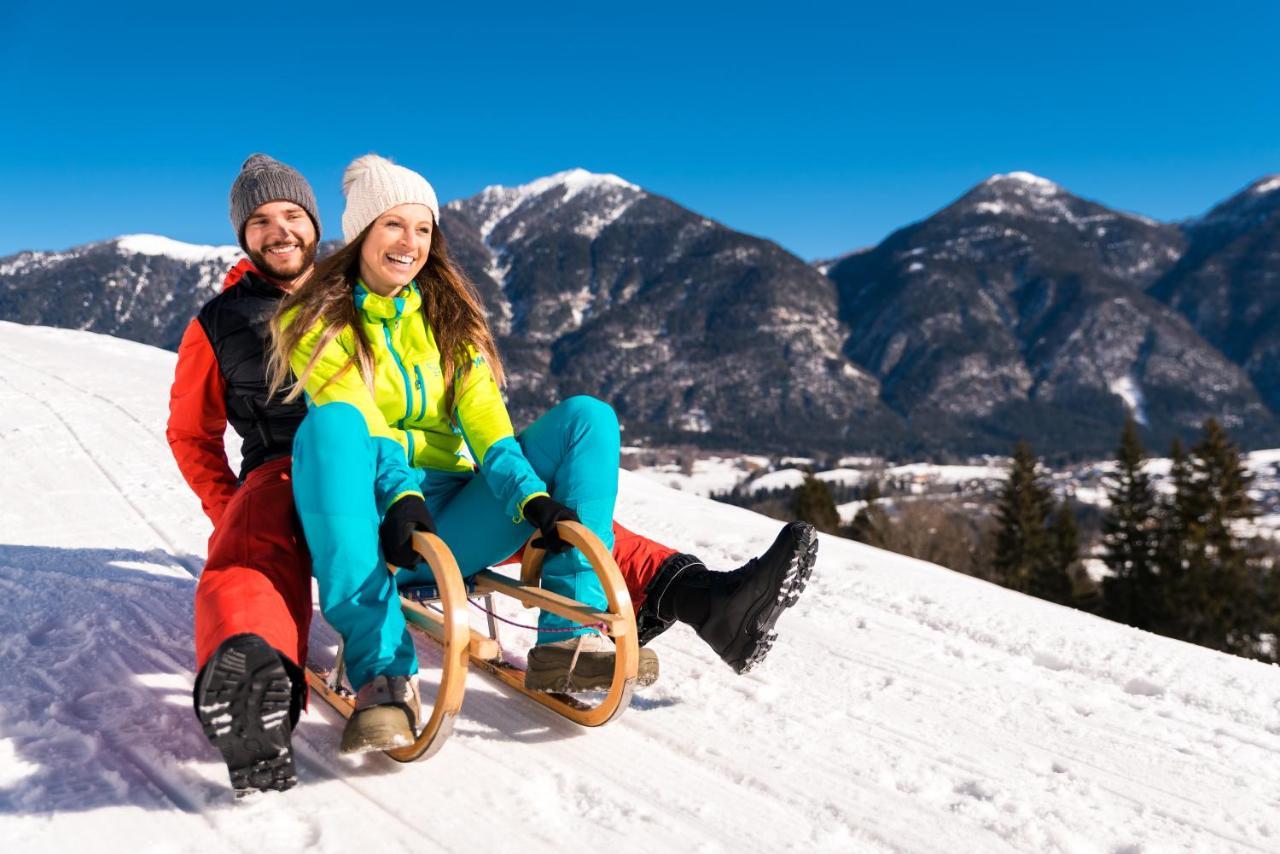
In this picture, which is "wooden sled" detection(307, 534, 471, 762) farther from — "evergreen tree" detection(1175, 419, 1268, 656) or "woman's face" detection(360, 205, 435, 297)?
"evergreen tree" detection(1175, 419, 1268, 656)

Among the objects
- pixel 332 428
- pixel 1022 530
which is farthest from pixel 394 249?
pixel 1022 530

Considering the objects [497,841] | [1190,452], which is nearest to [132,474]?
[497,841]

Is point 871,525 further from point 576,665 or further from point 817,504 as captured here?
point 576,665

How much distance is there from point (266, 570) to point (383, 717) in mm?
534

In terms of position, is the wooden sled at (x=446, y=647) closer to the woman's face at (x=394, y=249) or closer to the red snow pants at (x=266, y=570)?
the red snow pants at (x=266, y=570)

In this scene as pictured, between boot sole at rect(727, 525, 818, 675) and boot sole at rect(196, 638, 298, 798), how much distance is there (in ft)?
4.21

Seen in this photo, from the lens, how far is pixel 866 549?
5703 mm

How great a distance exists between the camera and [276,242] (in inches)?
128

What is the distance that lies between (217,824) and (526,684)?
93cm

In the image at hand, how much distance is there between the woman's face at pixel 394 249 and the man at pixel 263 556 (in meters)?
0.45

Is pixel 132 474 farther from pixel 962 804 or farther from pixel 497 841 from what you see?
pixel 962 804

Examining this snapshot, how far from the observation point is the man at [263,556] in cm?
191

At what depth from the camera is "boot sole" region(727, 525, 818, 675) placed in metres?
2.54

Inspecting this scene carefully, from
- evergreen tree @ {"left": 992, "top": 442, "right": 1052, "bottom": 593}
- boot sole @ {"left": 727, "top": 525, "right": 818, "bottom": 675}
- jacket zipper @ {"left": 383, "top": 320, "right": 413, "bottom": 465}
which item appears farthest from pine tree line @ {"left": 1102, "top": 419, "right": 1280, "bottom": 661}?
jacket zipper @ {"left": 383, "top": 320, "right": 413, "bottom": 465}
